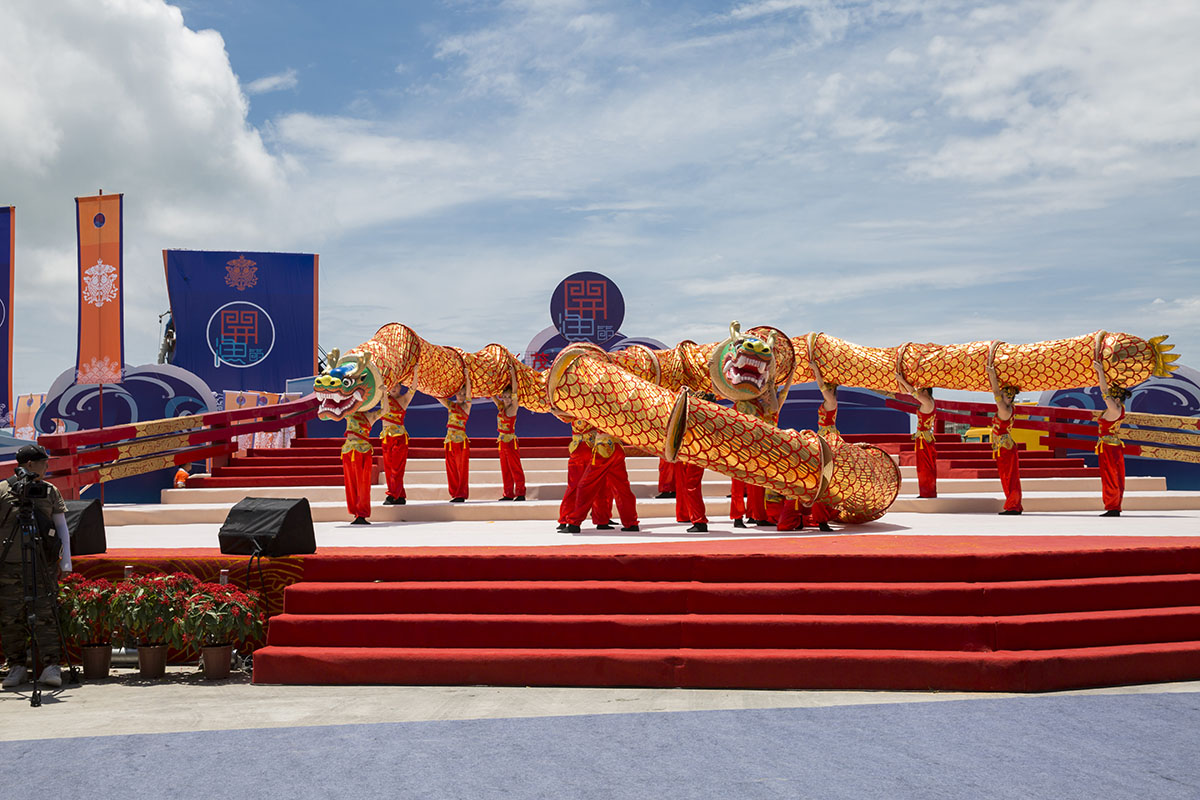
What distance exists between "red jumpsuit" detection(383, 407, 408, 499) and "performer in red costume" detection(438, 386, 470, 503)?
55cm

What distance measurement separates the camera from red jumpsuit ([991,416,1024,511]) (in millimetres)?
9539

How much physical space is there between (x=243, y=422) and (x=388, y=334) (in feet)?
16.1

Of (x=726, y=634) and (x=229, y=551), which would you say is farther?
(x=229, y=551)

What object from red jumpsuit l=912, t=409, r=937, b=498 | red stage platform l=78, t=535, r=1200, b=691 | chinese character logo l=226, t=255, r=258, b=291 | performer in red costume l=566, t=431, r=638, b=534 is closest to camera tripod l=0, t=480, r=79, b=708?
red stage platform l=78, t=535, r=1200, b=691

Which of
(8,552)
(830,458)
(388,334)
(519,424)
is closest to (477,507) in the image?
(388,334)

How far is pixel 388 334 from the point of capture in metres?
9.21

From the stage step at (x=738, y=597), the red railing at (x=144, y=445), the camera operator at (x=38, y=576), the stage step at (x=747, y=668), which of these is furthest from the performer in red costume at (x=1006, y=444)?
the red railing at (x=144, y=445)

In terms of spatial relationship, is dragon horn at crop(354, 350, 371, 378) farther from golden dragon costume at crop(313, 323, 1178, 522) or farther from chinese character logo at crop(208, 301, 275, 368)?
chinese character logo at crop(208, 301, 275, 368)

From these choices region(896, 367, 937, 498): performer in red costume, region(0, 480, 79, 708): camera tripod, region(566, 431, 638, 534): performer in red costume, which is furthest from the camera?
region(896, 367, 937, 498): performer in red costume

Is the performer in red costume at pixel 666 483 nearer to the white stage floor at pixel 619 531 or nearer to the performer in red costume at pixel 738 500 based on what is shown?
the white stage floor at pixel 619 531

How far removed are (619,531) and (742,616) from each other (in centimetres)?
297

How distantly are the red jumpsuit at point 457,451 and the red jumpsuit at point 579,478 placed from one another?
2185 millimetres

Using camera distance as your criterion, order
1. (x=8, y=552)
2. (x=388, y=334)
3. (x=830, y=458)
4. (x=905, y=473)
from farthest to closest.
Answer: (x=905, y=473), (x=388, y=334), (x=830, y=458), (x=8, y=552)

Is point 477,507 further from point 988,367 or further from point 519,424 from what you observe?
point 519,424
